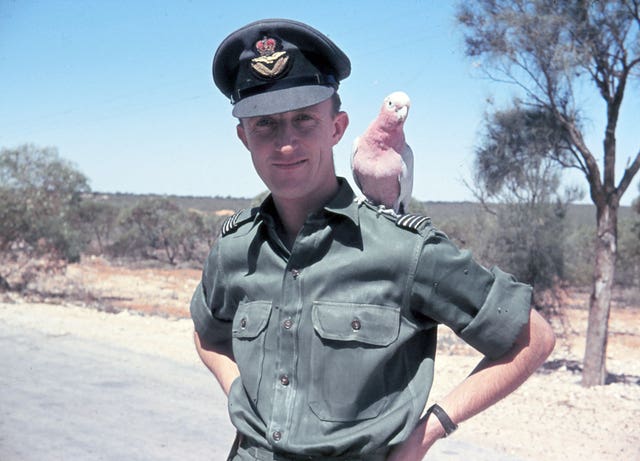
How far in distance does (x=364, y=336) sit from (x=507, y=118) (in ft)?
28.7

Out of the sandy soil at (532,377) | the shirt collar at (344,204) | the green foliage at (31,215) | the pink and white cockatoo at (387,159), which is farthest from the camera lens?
the green foliage at (31,215)

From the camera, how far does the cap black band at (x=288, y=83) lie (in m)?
1.69

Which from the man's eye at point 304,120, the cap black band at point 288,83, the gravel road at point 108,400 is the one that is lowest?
the gravel road at point 108,400

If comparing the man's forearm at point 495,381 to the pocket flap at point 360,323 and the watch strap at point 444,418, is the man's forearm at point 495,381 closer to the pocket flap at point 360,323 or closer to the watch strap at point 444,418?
the watch strap at point 444,418

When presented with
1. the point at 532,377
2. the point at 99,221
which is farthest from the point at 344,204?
the point at 99,221

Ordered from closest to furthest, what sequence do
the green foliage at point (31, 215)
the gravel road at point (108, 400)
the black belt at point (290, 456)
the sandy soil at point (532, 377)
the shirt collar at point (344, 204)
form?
the black belt at point (290, 456) → the shirt collar at point (344, 204) → the gravel road at point (108, 400) → the sandy soil at point (532, 377) → the green foliage at point (31, 215)

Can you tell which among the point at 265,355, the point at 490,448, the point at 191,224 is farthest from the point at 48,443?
the point at 191,224

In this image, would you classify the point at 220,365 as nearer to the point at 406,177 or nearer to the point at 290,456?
the point at 290,456

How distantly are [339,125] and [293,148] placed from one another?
21 centimetres

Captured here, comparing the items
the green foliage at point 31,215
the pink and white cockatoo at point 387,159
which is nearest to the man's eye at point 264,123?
the pink and white cockatoo at point 387,159

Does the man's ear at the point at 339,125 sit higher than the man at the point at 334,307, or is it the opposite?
the man's ear at the point at 339,125

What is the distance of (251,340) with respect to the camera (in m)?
1.75

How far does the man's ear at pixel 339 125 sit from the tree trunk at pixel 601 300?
7650mm

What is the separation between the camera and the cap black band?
5.53 feet
